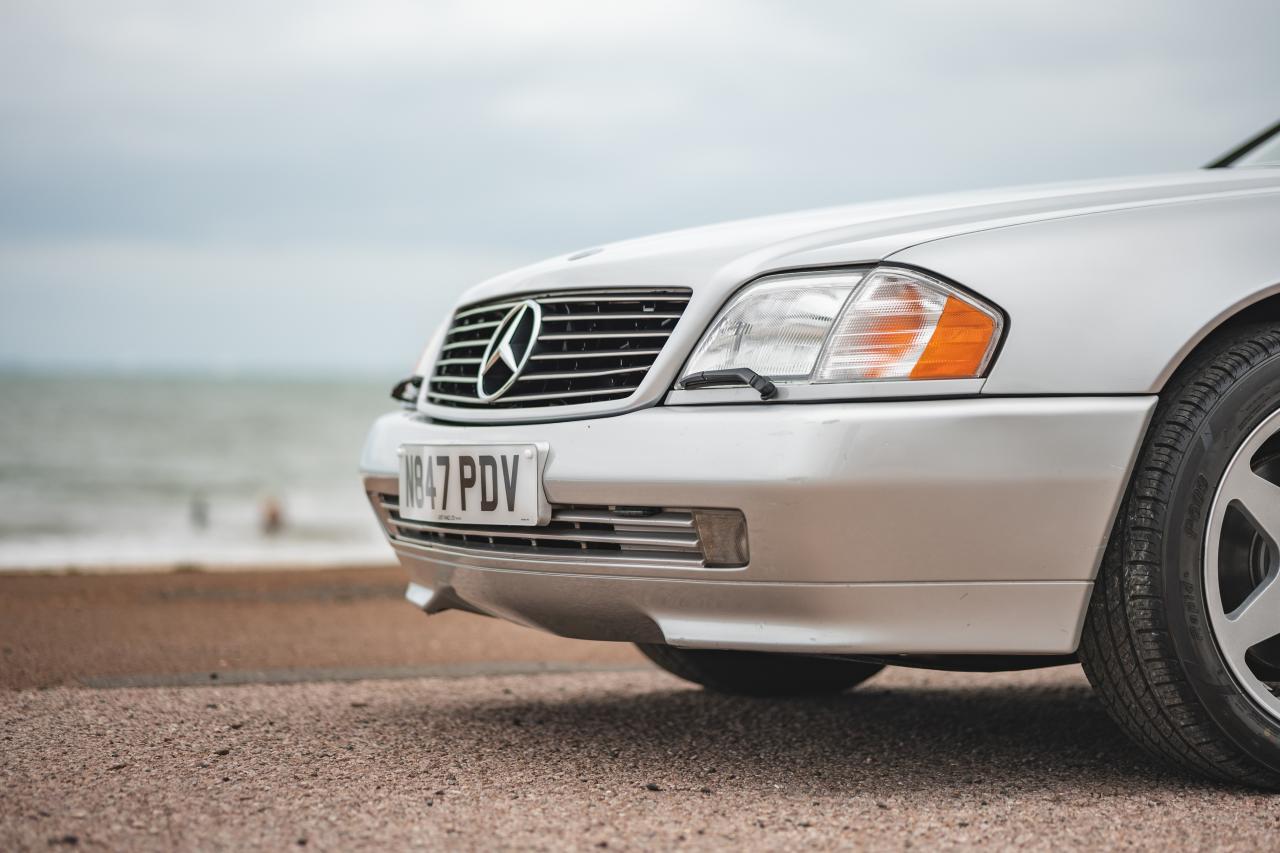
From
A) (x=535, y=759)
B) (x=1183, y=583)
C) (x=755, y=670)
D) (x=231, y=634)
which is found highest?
(x=1183, y=583)

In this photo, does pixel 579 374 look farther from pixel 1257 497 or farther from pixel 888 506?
pixel 1257 497

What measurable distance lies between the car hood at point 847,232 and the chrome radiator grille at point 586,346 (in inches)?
1.6

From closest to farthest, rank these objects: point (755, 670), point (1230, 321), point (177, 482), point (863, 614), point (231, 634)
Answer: point (863, 614)
point (1230, 321)
point (755, 670)
point (231, 634)
point (177, 482)

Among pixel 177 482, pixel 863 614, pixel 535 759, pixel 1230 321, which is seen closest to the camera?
pixel 863 614

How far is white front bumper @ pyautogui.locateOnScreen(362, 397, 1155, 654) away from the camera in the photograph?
2234 mm

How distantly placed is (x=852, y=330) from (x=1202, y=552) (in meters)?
0.78

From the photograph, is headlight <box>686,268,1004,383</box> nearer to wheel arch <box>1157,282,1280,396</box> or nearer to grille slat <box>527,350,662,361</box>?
grille slat <box>527,350,662,361</box>

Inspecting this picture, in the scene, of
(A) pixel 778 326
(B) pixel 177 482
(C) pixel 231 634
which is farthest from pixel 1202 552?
(B) pixel 177 482

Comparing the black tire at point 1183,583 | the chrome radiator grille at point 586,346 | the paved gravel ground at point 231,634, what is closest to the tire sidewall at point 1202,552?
the black tire at point 1183,583

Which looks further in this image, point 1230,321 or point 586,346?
point 586,346

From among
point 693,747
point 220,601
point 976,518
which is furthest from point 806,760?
point 220,601

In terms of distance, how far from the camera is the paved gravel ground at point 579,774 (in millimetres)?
2191

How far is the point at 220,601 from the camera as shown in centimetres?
638

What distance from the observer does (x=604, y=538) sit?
2.50 meters
